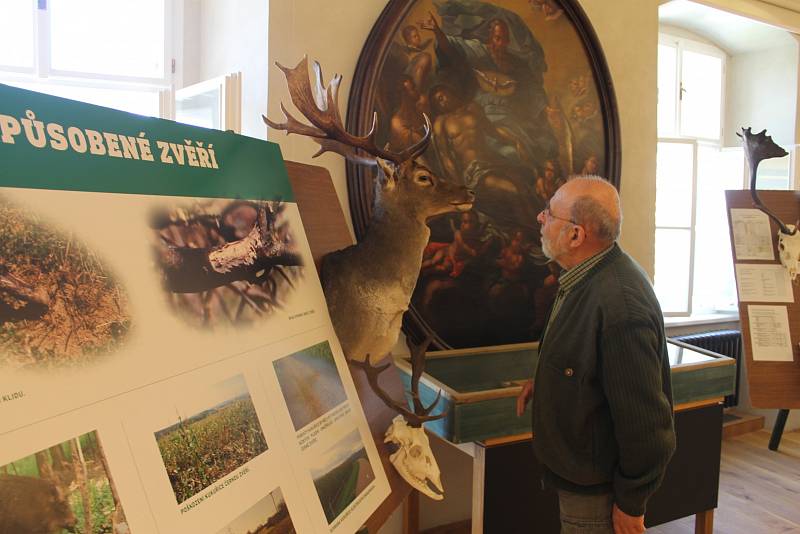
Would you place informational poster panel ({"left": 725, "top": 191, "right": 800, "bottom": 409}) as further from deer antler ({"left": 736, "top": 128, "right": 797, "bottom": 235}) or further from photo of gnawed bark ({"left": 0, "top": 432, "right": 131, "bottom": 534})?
photo of gnawed bark ({"left": 0, "top": 432, "right": 131, "bottom": 534})

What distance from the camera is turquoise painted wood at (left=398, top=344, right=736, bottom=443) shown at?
7.16 ft

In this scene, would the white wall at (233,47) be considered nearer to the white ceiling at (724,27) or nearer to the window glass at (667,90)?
the white ceiling at (724,27)

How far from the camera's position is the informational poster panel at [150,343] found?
Result: 74cm

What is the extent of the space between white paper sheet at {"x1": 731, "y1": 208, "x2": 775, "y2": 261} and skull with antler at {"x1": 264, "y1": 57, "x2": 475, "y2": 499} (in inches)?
112

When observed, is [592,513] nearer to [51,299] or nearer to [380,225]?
[380,225]

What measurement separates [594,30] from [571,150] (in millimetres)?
707

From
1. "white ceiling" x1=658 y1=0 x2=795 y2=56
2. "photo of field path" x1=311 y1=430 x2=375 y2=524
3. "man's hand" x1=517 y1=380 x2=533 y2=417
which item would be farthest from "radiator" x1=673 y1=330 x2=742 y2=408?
"photo of field path" x1=311 y1=430 x2=375 y2=524

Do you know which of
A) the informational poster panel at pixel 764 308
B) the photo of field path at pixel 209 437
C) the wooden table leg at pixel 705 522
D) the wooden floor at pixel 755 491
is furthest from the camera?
the informational poster panel at pixel 764 308

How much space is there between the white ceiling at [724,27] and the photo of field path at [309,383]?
458 cm

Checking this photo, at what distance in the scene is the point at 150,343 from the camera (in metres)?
0.88

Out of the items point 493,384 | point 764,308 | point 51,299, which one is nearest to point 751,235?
point 764,308

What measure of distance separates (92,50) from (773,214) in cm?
397

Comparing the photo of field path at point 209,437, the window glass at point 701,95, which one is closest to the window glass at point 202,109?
the photo of field path at point 209,437

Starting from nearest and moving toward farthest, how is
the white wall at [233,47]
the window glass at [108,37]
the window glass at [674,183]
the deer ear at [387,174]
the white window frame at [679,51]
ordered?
the deer ear at [387,174]
the white wall at [233,47]
the window glass at [108,37]
the window glass at [674,183]
the white window frame at [679,51]
